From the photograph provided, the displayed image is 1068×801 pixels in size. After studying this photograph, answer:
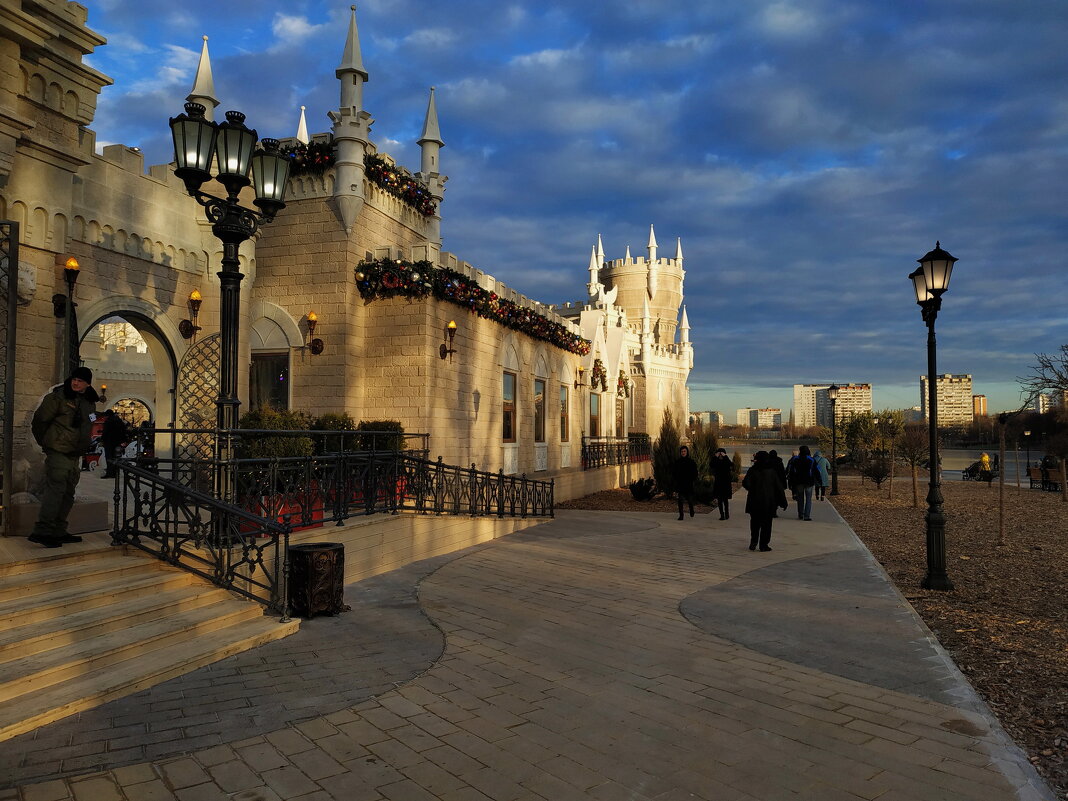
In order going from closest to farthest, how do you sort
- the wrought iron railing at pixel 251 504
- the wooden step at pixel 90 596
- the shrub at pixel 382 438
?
the wooden step at pixel 90 596 < the wrought iron railing at pixel 251 504 < the shrub at pixel 382 438

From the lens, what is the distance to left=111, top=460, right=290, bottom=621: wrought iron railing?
21.3 feet

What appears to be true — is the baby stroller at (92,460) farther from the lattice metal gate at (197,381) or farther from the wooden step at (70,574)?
the wooden step at (70,574)

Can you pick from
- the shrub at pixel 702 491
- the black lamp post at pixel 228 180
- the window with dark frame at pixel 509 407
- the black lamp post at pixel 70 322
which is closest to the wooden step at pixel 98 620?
the black lamp post at pixel 228 180

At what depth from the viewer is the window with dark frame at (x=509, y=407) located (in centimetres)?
1794

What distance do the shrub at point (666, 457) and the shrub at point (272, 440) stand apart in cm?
1283

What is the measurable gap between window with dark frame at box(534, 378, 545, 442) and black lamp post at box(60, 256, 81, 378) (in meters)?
12.8

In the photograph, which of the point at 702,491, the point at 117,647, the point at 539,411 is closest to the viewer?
the point at 117,647

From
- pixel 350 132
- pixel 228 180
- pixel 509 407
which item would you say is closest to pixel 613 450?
pixel 509 407

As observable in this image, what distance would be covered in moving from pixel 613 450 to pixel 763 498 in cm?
1520

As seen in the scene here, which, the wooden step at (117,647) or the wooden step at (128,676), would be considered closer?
the wooden step at (128,676)

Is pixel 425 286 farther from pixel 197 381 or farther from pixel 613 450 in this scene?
pixel 613 450

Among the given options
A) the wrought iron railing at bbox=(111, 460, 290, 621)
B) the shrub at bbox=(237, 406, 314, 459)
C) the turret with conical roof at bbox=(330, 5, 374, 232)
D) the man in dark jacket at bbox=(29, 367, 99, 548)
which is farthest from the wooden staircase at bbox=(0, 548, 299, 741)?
the turret with conical roof at bbox=(330, 5, 374, 232)

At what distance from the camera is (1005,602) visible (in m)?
8.25

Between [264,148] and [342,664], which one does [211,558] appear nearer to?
[342,664]
